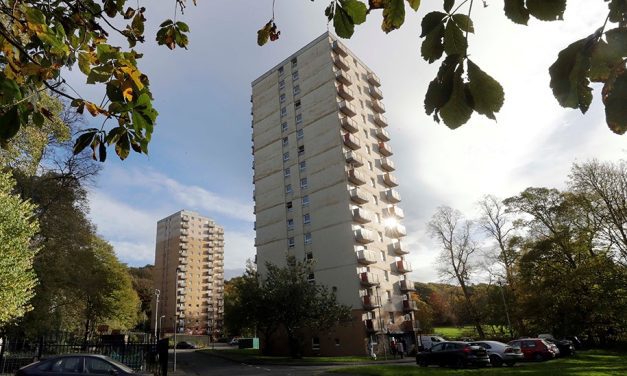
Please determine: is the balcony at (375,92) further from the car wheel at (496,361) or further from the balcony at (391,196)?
the car wheel at (496,361)

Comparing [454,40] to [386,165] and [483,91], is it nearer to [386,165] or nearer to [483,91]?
[483,91]

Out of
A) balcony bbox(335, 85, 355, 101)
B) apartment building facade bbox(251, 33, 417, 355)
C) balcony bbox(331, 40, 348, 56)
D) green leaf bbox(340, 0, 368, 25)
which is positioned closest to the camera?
green leaf bbox(340, 0, 368, 25)

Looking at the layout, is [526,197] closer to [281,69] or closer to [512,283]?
[512,283]

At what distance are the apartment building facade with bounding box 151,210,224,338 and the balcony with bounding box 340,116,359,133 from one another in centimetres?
7701

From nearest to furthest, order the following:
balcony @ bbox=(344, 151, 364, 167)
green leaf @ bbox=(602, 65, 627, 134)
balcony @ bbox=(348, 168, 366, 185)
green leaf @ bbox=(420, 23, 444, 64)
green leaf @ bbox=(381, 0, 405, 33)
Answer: green leaf @ bbox=(602, 65, 627, 134) → green leaf @ bbox=(420, 23, 444, 64) → green leaf @ bbox=(381, 0, 405, 33) → balcony @ bbox=(348, 168, 366, 185) → balcony @ bbox=(344, 151, 364, 167)

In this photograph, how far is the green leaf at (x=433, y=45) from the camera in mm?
1555

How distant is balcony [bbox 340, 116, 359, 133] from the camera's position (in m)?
48.1

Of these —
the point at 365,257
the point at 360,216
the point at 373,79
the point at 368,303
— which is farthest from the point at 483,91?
the point at 373,79

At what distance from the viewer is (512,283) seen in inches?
1725

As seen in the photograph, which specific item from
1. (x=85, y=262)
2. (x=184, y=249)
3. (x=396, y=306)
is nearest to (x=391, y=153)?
(x=396, y=306)

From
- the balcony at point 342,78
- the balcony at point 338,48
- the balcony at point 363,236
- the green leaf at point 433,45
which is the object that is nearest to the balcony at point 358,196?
the balcony at point 363,236

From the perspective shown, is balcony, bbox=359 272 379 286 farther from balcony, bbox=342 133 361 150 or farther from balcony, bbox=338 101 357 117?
balcony, bbox=338 101 357 117

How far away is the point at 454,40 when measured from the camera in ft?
4.98

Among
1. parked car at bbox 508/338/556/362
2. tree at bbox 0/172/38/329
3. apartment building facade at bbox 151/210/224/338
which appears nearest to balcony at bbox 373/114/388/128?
parked car at bbox 508/338/556/362
